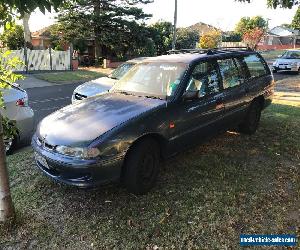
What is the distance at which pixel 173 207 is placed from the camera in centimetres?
430

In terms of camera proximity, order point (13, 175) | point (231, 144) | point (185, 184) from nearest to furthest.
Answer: point (185, 184) → point (13, 175) → point (231, 144)

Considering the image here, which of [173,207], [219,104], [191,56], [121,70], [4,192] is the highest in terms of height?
[191,56]

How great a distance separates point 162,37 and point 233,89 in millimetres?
29331

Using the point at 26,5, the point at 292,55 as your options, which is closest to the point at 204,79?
the point at 26,5

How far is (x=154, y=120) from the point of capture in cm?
447

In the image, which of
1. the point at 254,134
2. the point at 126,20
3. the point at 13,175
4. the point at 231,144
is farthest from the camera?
the point at 126,20

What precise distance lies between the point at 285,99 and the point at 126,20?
18.0 metres

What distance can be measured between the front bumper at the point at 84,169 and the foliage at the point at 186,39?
36.6 metres

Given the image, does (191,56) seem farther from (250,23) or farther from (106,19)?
(250,23)

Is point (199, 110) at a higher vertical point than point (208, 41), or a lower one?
lower

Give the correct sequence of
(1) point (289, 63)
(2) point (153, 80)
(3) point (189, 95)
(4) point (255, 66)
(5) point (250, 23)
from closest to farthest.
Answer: (3) point (189, 95) → (2) point (153, 80) → (4) point (255, 66) → (1) point (289, 63) → (5) point (250, 23)

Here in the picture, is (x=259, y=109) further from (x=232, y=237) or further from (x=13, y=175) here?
(x=13, y=175)

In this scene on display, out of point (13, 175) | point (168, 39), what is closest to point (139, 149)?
point (13, 175)

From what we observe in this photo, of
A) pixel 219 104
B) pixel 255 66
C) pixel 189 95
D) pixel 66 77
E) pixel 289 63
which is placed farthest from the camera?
pixel 289 63
